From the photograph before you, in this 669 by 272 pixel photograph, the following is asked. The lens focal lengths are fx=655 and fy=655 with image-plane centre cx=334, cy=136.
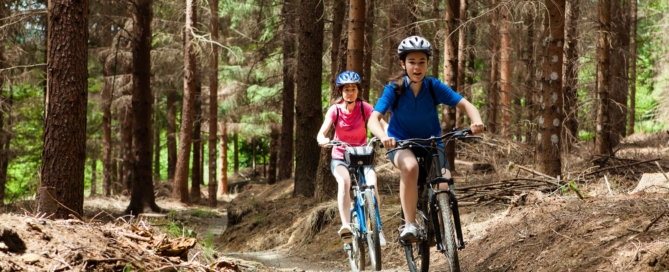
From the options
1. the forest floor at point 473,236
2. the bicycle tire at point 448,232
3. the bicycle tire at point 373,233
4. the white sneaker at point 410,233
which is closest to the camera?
the forest floor at point 473,236

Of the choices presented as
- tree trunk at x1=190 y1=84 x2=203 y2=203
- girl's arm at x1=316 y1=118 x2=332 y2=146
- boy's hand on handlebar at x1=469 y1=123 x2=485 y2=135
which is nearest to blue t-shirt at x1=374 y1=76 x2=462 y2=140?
boy's hand on handlebar at x1=469 y1=123 x2=485 y2=135

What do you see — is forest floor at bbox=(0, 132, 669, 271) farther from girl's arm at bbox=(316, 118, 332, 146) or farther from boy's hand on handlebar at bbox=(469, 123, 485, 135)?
girl's arm at bbox=(316, 118, 332, 146)

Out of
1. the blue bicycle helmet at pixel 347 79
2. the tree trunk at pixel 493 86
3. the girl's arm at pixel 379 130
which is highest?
the tree trunk at pixel 493 86

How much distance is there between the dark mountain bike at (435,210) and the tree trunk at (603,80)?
30.9 ft

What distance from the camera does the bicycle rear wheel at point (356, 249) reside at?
7.04 meters

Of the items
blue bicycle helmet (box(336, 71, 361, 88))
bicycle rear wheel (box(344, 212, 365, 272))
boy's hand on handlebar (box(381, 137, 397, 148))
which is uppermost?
blue bicycle helmet (box(336, 71, 361, 88))

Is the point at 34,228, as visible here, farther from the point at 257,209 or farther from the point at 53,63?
the point at 257,209

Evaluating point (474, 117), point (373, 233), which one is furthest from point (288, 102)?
point (474, 117)

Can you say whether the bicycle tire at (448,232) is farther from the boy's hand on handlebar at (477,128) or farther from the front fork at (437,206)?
the boy's hand on handlebar at (477,128)

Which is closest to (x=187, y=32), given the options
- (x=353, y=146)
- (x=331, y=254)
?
(x=331, y=254)

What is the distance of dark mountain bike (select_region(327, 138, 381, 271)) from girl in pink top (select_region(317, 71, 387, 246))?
16 cm

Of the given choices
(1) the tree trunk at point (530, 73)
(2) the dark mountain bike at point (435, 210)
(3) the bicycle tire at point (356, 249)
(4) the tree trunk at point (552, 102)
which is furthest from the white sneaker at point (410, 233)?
(1) the tree trunk at point (530, 73)

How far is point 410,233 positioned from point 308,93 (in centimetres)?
799

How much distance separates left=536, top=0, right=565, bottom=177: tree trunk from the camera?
9492mm
